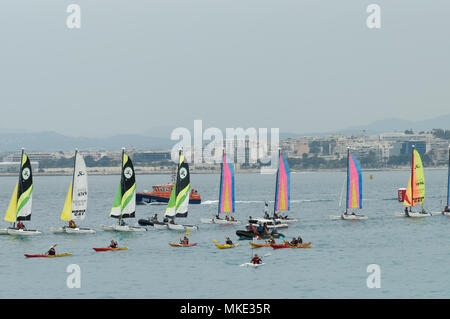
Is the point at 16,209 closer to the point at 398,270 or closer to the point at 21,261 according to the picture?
the point at 21,261

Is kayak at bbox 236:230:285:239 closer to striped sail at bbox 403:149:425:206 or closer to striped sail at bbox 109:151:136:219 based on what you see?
striped sail at bbox 109:151:136:219

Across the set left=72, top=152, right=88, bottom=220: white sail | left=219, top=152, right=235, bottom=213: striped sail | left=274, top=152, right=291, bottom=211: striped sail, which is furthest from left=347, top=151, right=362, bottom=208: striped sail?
left=72, top=152, right=88, bottom=220: white sail

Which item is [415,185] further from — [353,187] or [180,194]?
[180,194]

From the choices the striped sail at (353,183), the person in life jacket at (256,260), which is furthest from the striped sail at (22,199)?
the striped sail at (353,183)

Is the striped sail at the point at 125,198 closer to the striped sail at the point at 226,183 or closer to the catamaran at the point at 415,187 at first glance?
the striped sail at the point at 226,183

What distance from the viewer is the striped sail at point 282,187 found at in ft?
362

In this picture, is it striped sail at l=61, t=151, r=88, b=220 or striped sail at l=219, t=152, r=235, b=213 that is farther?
striped sail at l=219, t=152, r=235, b=213

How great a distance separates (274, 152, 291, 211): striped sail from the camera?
110312mm

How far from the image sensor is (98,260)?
77500 mm

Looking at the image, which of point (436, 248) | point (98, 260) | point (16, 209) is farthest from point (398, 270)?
point (16, 209)

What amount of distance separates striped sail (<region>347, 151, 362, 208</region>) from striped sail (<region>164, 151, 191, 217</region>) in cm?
2410
